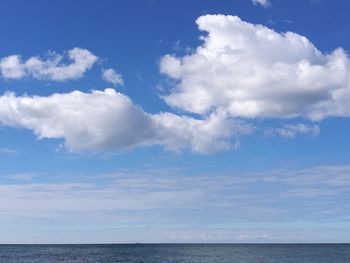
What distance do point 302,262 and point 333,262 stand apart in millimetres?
8844

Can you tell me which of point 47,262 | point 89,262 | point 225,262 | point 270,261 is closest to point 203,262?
point 225,262

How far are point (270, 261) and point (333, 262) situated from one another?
16720 millimetres

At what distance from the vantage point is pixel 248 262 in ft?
404

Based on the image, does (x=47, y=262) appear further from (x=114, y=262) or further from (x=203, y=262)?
(x=203, y=262)

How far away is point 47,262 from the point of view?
12444 cm

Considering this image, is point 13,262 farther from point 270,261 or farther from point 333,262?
point 333,262

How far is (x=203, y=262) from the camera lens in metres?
125

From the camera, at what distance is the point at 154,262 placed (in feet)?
405

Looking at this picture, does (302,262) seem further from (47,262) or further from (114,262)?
(47,262)

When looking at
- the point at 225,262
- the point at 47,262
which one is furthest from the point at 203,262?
the point at 47,262

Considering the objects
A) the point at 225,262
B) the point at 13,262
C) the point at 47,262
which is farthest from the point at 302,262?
the point at 13,262

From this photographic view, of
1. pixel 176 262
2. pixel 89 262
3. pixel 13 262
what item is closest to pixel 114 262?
pixel 89 262

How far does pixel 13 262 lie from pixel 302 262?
76.8m

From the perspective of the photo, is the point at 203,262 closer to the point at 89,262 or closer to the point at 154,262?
the point at 154,262
